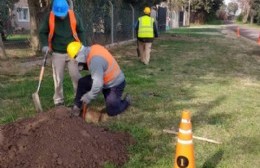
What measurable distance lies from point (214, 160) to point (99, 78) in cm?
193

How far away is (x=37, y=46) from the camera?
15.6 meters

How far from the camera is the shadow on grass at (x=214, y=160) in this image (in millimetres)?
5098

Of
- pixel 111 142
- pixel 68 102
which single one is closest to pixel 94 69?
pixel 111 142

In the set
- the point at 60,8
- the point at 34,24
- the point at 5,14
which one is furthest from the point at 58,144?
the point at 5,14

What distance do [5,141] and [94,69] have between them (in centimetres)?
159

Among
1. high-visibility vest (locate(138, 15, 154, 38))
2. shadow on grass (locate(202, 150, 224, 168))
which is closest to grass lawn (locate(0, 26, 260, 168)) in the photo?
shadow on grass (locate(202, 150, 224, 168))

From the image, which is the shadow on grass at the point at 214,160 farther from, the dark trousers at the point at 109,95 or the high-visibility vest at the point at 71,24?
the high-visibility vest at the point at 71,24

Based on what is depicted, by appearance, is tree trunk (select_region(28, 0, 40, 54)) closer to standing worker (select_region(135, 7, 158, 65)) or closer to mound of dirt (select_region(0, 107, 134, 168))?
standing worker (select_region(135, 7, 158, 65))

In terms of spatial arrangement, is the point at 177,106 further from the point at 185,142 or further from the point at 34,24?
the point at 34,24

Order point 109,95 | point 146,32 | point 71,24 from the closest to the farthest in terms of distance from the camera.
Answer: point 109,95 → point 71,24 → point 146,32

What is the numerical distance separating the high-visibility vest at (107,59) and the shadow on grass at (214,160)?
79.3 inches

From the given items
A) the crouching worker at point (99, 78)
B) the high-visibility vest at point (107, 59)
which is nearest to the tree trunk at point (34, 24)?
the crouching worker at point (99, 78)

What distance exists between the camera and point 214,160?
527cm

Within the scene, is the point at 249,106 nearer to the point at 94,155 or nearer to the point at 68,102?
the point at 68,102
